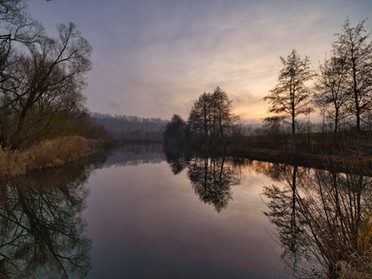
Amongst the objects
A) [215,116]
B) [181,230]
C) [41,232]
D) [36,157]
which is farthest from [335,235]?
[215,116]

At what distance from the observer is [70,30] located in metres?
17.4

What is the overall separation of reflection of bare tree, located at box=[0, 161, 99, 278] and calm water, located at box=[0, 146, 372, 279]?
0.06ft

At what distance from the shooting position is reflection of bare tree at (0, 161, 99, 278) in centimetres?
479

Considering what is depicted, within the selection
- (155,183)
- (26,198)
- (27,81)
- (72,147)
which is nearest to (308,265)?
(26,198)

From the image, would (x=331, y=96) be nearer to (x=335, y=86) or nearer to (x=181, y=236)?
(x=335, y=86)

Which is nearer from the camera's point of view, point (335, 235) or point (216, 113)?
point (335, 235)

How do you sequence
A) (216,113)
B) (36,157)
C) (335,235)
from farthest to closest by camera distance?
1. (216,113)
2. (36,157)
3. (335,235)

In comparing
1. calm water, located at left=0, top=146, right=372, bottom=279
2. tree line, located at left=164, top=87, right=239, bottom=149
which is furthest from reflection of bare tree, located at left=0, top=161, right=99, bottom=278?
tree line, located at left=164, top=87, right=239, bottom=149

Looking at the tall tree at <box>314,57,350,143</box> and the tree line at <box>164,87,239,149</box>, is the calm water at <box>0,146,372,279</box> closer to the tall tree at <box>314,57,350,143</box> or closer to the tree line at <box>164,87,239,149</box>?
the tall tree at <box>314,57,350,143</box>

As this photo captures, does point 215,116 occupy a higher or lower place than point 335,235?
higher

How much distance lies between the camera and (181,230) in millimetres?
6973

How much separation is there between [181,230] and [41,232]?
363 centimetres

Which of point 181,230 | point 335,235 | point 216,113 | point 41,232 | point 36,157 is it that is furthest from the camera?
point 216,113

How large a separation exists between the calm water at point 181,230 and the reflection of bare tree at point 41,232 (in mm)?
19
